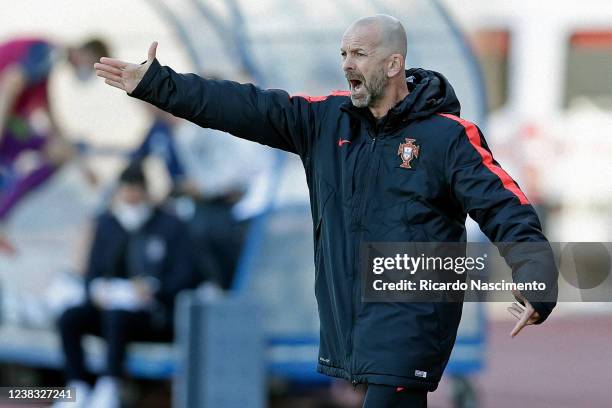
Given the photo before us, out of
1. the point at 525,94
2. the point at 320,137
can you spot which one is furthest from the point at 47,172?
the point at 525,94

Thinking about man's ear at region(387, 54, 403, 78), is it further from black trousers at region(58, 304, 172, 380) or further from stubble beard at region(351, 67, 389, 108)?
black trousers at region(58, 304, 172, 380)

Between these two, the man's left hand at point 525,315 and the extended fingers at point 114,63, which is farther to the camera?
the extended fingers at point 114,63

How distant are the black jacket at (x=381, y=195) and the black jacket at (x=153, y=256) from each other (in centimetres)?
427

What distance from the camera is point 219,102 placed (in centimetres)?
495

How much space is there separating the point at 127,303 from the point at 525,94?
460 inches

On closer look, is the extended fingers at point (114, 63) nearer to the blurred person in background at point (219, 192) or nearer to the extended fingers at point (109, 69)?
the extended fingers at point (109, 69)

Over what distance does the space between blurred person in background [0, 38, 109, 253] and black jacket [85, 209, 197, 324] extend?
3.26 feet

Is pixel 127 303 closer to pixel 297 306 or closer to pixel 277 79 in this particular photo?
pixel 297 306

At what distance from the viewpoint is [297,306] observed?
29.9 ft

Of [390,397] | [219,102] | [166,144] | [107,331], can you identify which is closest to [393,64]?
[219,102]

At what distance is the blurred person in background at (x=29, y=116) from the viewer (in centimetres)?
1001

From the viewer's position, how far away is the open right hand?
4.86 m

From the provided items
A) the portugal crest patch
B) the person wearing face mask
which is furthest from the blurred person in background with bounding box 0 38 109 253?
the portugal crest patch

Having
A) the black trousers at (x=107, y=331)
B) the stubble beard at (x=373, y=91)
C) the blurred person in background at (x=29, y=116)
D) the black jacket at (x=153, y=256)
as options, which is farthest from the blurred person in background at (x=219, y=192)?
the stubble beard at (x=373, y=91)
